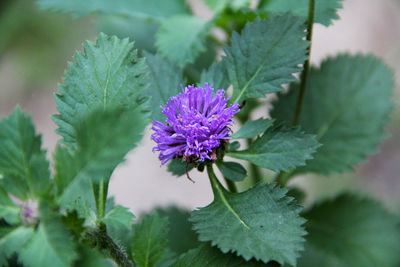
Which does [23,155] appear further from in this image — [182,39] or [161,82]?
[182,39]

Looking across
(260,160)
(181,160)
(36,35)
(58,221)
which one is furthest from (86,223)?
(36,35)

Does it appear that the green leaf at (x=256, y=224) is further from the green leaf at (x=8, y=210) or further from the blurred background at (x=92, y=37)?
the blurred background at (x=92, y=37)

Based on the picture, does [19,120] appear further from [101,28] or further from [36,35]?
[36,35]

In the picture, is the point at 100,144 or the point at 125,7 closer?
the point at 100,144

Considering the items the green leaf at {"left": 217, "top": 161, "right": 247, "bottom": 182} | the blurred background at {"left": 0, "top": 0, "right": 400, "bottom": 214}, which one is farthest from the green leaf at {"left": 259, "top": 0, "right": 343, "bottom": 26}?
the blurred background at {"left": 0, "top": 0, "right": 400, "bottom": 214}

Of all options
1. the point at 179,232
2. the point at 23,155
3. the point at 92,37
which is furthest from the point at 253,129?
the point at 92,37

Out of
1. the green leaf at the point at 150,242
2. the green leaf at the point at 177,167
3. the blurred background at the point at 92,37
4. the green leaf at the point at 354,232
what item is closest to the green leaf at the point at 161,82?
the green leaf at the point at 177,167

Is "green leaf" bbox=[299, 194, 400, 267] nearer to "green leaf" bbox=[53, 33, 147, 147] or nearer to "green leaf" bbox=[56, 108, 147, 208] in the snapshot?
"green leaf" bbox=[53, 33, 147, 147]
